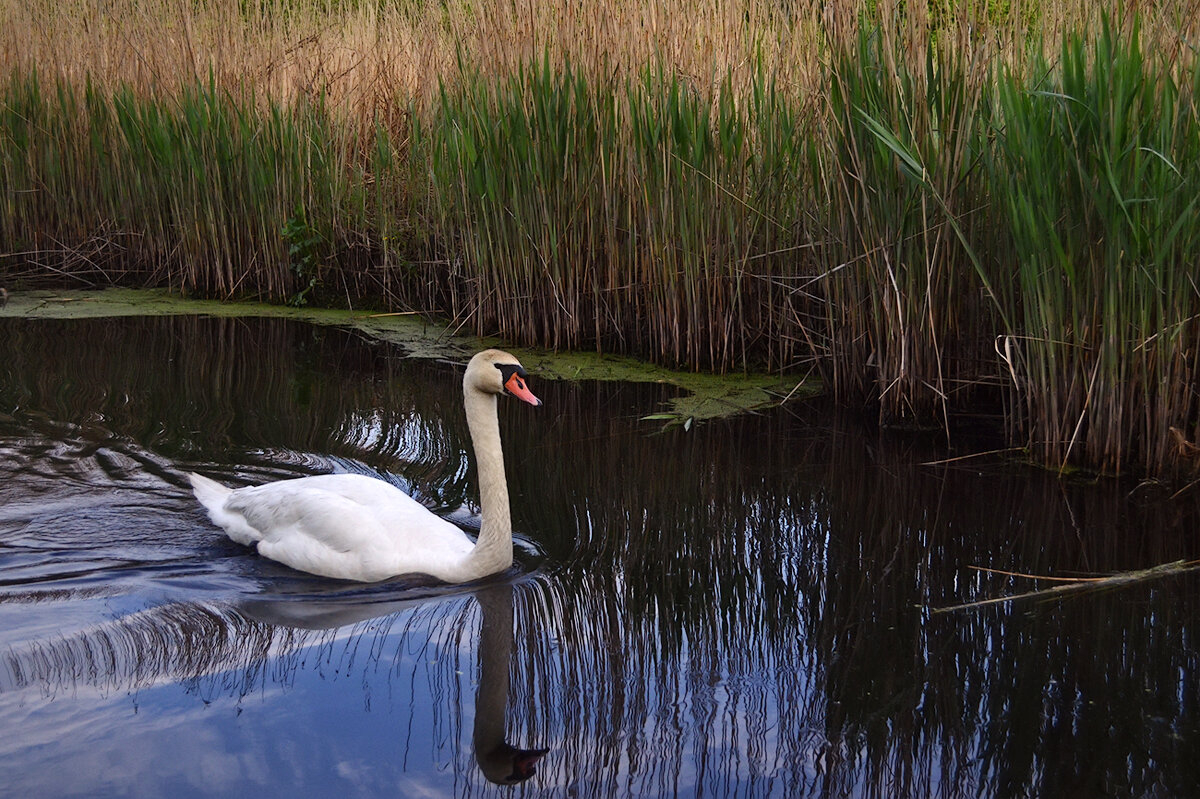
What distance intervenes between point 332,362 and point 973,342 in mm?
3996

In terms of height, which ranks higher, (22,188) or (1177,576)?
(22,188)

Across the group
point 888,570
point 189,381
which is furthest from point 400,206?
point 888,570

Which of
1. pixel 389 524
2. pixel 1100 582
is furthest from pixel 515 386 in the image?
pixel 1100 582

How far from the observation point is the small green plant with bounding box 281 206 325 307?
8.45 meters

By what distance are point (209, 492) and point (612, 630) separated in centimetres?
205

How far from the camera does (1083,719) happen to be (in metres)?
3.06

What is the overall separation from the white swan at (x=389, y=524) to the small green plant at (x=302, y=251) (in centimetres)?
431

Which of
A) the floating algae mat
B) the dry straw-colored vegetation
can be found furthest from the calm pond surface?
the dry straw-colored vegetation

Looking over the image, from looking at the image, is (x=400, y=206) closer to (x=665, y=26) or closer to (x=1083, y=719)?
(x=665, y=26)

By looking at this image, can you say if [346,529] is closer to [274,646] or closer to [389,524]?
[389,524]

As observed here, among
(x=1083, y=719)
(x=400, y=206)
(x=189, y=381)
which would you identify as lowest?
(x=1083, y=719)

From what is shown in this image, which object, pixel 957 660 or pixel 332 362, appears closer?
pixel 957 660

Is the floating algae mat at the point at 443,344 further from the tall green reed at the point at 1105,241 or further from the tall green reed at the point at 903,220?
the tall green reed at the point at 1105,241

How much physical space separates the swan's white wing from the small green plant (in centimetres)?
426
